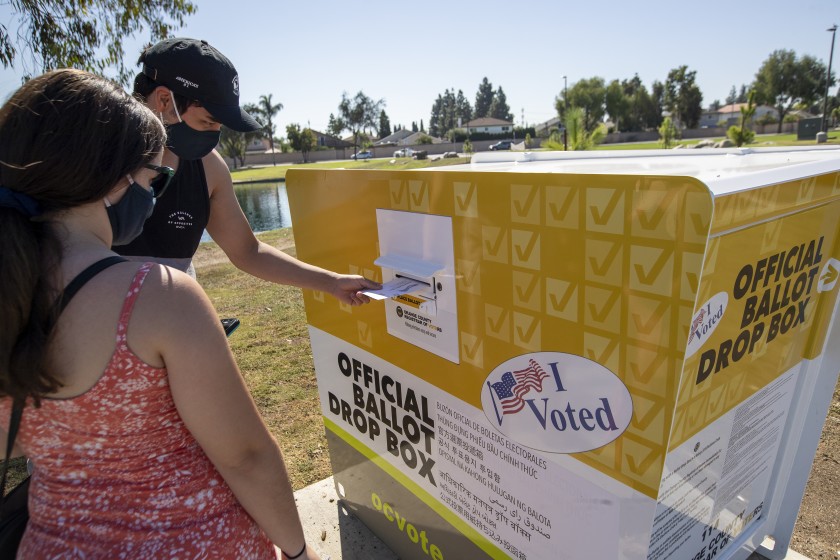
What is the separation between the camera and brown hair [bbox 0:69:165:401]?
0.89m

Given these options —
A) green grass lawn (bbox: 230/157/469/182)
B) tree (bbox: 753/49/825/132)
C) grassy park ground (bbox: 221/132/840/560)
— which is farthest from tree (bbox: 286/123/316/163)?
grassy park ground (bbox: 221/132/840/560)

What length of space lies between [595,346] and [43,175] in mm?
1203

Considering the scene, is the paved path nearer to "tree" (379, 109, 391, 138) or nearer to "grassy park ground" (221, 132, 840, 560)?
"grassy park ground" (221, 132, 840, 560)

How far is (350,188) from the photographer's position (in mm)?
2031

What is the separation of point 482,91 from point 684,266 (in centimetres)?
12708

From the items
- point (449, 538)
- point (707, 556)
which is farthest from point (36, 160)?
point (707, 556)

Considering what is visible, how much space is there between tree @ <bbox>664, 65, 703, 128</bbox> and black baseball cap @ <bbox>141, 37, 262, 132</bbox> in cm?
6853

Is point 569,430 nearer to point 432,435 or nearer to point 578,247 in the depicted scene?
point 578,247

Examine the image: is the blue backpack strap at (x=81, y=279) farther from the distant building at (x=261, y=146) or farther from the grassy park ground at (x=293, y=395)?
the distant building at (x=261, y=146)

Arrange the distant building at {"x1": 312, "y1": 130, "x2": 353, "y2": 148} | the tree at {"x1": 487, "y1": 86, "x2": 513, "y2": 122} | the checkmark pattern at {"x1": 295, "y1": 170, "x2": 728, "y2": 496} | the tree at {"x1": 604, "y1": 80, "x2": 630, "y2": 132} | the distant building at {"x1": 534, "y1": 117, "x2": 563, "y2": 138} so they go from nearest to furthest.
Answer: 1. the checkmark pattern at {"x1": 295, "y1": 170, "x2": 728, "y2": 496}
2. the distant building at {"x1": 534, "y1": 117, "x2": 563, "y2": 138}
3. the tree at {"x1": 604, "y1": 80, "x2": 630, "y2": 132}
4. the distant building at {"x1": 312, "y1": 130, "x2": 353, "y2": 148}
5. the tree at {"x1": 487, "y1": 86, "x2": 513, "y2": 122}

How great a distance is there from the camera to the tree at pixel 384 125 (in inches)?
3686

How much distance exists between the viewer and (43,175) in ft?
3.03

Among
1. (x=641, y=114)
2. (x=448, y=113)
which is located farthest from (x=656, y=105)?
(x=448, y=113)

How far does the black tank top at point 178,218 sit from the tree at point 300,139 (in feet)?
214
